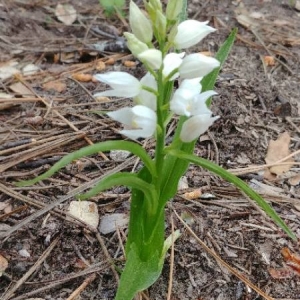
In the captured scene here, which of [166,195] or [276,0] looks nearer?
[166,195]

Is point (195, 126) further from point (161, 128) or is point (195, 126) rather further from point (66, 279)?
point (66, 279)

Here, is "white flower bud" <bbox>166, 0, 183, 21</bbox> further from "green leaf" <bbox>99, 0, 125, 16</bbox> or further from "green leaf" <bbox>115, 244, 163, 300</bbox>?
"green leaf" <bbox>99, 0, 125, 16</bbox>

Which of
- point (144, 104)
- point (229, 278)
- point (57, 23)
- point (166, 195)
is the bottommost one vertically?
point (57, 23)

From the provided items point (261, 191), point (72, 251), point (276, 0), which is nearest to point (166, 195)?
point (72, 251)

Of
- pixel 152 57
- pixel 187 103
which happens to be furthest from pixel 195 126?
pixel 152 57

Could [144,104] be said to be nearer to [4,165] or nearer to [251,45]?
[4,165]

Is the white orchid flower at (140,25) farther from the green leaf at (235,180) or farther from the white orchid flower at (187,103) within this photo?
the green leaf at (235,180)
